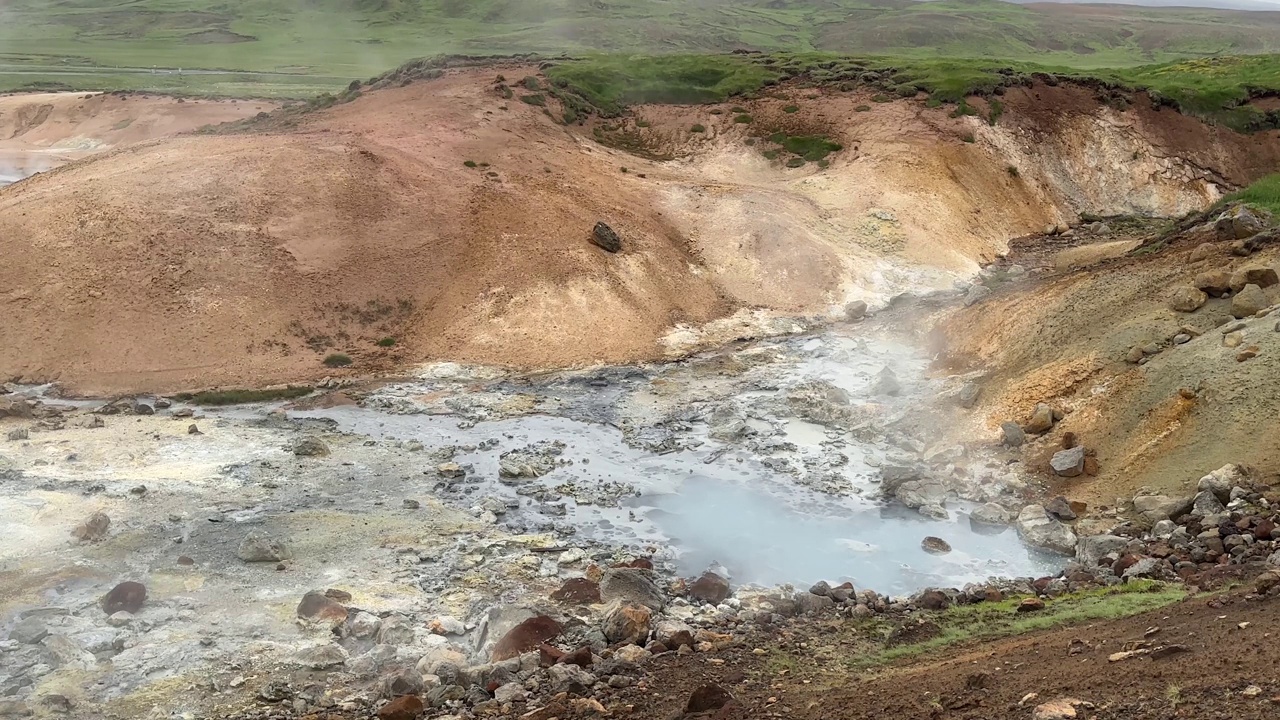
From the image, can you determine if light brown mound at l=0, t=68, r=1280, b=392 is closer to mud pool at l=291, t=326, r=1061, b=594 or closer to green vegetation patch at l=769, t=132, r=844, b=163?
green vegetation patch at l=769, t=132, r=844, b=163

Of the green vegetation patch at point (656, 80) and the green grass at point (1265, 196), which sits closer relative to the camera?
the green grass at point (1265, 196)

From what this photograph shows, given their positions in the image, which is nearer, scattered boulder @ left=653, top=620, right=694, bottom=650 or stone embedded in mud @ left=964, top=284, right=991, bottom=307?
scattered boulder @ left=653, top=620, right=694, bottom=650

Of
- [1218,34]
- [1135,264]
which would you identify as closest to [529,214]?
[1135,264]

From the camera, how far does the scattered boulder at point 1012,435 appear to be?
2198 cm

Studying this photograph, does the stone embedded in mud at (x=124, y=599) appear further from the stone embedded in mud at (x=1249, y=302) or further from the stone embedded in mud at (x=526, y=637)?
the stone embedded in mud at (x=1249, y=302)

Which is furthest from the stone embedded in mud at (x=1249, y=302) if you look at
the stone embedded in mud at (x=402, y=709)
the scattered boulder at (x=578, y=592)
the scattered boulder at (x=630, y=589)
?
the stone embedded in mud at (x=402, y=709)

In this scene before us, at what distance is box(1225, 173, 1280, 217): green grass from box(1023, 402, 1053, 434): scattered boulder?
1170 cm

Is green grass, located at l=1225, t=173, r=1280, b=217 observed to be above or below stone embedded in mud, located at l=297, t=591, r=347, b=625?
above

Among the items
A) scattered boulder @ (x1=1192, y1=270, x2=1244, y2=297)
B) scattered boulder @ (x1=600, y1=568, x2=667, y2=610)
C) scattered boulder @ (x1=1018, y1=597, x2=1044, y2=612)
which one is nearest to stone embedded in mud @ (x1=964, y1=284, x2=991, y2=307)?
scattered boulder @ (x1=1192, y1=270, x2=1244, y2=297)

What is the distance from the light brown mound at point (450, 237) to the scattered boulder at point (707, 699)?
18.0 meters

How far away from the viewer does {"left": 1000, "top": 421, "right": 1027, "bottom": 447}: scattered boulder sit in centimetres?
2198

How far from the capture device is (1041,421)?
72.3 feet

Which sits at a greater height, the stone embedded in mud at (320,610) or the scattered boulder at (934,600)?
the scattered boulder at (934,600)

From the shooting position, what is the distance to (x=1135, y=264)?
2639cm
